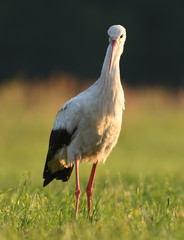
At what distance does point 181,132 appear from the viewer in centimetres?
1767

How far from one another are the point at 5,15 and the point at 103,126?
13604 mm

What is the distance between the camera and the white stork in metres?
4.79

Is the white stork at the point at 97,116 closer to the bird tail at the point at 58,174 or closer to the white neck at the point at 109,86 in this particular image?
the white neck at the point at 109,86

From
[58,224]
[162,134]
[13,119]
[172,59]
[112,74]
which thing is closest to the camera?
[58,224]

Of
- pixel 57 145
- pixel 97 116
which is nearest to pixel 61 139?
pixel 57 145

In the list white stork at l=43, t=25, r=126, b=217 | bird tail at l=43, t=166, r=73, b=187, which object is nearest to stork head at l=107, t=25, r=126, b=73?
white stork at l=43, t=25, r=126, b=217

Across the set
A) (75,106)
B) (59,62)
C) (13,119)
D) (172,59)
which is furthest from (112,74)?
(172,59)

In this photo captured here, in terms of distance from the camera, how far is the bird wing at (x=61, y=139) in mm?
4989

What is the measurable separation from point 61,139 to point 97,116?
2.05ft

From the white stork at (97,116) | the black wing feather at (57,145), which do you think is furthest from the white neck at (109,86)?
the black wing feather at (57,145)

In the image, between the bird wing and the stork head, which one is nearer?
the stork head

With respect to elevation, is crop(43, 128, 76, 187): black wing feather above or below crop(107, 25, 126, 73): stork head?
below

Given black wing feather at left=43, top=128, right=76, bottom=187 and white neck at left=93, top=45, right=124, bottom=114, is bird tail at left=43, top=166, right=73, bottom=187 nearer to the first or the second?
black wing feather at left=43, top=128, right=76, bottom=187

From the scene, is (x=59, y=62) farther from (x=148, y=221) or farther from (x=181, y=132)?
(x=148, y=221)
